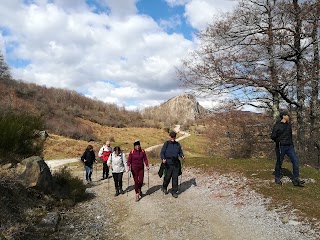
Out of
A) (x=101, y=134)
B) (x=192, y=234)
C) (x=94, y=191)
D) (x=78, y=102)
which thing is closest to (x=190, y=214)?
(x=192, y=234)

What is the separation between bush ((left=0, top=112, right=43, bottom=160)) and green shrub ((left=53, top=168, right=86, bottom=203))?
3.95 ft

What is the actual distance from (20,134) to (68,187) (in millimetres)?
2530

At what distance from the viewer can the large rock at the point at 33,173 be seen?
9555 mm

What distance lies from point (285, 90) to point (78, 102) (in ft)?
247

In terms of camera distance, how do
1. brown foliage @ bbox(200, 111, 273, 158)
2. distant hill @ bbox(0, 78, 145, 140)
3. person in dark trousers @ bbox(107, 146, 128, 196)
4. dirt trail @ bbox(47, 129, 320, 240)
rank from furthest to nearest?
1. distant hill @ bbox(0, 78, 145, 140)
2. brown foliage @ bbox(200, 111, 273, 158)
3. person in dark trousers @ bbox(107, 146, 128, 196)
4. dirt trail @ bbox(47, 129, 320, 240)

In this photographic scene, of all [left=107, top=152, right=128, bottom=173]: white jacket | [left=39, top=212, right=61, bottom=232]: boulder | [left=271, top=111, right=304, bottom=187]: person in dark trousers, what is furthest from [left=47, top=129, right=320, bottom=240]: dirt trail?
[left=271, top=111, right=304, bottom=187]: person in dark trousers

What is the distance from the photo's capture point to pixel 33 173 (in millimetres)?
9773

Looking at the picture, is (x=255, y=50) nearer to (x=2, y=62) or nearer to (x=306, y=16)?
(x=306, y=16)

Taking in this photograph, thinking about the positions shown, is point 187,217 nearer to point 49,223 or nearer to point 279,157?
point 49,223

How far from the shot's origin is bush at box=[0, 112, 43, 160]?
9984 millimetres

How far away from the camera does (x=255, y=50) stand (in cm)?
1555

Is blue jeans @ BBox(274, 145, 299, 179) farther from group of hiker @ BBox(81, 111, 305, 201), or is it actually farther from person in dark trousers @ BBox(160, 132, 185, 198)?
person in dark trousers @ BBox(160, 132, 185, 198)

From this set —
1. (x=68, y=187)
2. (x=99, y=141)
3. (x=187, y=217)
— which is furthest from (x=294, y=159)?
(x=99, y=141)

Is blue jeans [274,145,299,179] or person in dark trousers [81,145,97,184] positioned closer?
blue jeans [274,145,299,179]
